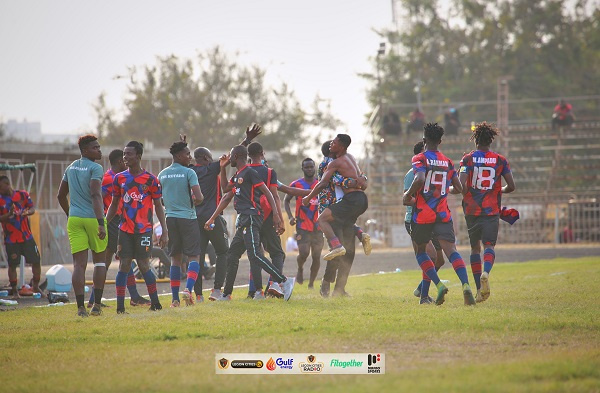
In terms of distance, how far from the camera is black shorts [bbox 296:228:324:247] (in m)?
15.1

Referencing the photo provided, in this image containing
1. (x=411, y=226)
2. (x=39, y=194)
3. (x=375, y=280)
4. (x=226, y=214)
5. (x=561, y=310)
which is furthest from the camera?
(x=226, y=214)

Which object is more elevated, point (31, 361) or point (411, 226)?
point (411, 226)

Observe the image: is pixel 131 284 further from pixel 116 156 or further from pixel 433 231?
pixel 433 231

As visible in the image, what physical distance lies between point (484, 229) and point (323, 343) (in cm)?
423

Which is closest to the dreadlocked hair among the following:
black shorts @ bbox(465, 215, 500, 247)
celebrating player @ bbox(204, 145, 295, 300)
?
black shorts @ bbox(465, 215, 500, 247)

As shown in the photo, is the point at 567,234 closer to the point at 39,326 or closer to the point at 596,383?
the point at 39,326

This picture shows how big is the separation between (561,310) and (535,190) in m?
33.6

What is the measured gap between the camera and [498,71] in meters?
57.8

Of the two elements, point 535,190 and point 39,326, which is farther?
point 535,190

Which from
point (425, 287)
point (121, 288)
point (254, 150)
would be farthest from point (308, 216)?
point (121, 288)

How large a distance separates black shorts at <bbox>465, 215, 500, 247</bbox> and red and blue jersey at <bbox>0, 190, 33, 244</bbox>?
24.2 ft

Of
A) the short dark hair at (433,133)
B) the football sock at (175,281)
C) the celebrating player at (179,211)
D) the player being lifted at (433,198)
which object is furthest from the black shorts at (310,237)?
the short dark hair at (433,133)

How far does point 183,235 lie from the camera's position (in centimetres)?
1199

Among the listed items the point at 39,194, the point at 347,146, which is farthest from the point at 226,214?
the point at 347,146
